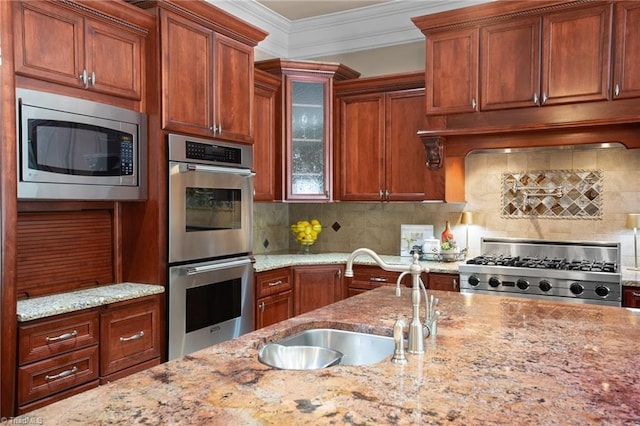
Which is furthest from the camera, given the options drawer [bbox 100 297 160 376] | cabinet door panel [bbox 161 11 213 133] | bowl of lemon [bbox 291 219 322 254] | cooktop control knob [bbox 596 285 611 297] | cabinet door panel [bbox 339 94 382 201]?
bowl of lemon [bbox 291 219 322 254]

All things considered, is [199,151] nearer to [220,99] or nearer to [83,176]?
[220,99]

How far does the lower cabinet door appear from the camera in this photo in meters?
3.80

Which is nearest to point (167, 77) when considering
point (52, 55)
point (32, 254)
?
point (52, 55)

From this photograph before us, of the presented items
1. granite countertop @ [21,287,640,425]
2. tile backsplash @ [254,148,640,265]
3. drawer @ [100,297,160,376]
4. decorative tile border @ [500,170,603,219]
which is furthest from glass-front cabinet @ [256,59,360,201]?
granite countertop @ [21,287,640,425]

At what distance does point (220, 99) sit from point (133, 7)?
772 mm

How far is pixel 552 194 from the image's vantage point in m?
3.91

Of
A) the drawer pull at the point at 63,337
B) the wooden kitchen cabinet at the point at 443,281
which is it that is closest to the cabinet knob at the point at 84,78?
the drawer pull at the point at 63,337

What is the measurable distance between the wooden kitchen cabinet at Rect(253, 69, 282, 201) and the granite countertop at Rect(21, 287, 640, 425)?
2510 millimetres

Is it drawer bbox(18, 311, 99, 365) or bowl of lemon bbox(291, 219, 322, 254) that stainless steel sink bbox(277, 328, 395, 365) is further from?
bowl of lemon bbox(291, 219, 322, 254)

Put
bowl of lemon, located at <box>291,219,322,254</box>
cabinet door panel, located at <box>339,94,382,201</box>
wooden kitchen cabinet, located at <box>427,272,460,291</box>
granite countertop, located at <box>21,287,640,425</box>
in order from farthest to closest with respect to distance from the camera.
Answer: bowl of lemon, located at <box>291,219,322,254</box>, cabinet door panel, located at <box>339,94,382,201</box>, wooden kitchen cabinet, located at <box>427,272,460,291</box>, granite countertop, located at <box>21,287,640,425</box>

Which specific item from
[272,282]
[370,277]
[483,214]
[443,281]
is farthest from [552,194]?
[272,282]

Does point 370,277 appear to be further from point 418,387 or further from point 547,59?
point 418,387

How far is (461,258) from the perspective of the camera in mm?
4125

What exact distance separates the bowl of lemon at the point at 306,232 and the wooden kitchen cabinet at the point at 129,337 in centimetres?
190
